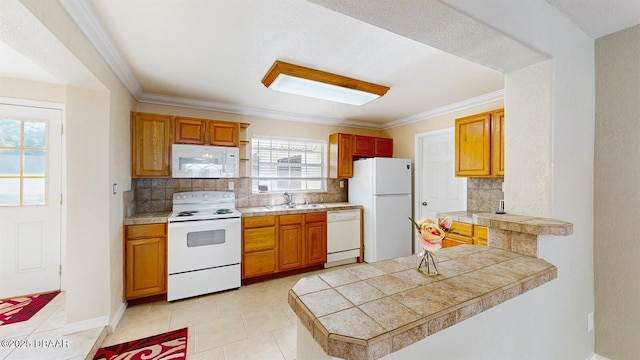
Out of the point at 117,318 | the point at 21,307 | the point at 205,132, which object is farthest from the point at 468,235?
the point at 21,307

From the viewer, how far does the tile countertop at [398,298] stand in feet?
2.22

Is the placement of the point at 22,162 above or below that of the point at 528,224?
above

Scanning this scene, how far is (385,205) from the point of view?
388 centimetres

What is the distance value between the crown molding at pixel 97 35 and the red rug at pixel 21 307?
2.44 meters

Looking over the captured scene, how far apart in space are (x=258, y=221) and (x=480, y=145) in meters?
2.89

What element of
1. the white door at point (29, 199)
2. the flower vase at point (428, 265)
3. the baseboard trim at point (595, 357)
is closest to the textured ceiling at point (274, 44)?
the white door at point (29, 199)

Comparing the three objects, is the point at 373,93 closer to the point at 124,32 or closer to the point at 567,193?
the point at 567,193

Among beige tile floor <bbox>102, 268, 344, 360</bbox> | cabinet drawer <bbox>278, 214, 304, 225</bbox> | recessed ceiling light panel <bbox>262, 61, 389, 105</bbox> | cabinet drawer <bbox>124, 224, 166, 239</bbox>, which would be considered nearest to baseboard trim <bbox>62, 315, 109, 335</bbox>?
beige tile floor <bbox>102, 268, 344, 360</bbox>

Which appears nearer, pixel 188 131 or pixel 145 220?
pixel 145 220

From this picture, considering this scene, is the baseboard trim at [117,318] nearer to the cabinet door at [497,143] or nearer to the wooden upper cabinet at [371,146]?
the wooden upper cabinet at [371,146]

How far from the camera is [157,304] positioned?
107 inches

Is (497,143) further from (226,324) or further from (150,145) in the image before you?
(150,145)

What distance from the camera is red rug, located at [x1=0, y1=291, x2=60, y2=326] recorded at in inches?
90.3

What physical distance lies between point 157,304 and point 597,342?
152 inches
